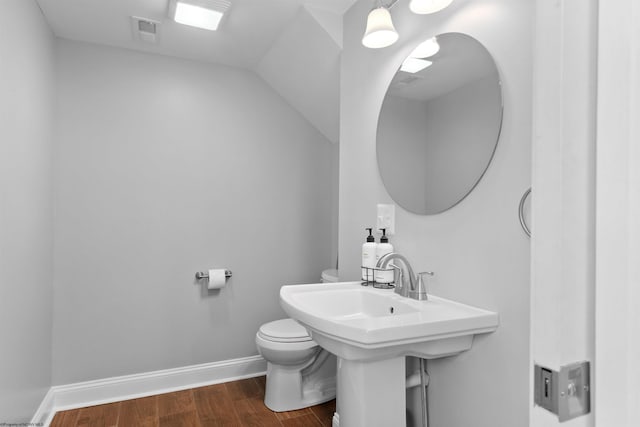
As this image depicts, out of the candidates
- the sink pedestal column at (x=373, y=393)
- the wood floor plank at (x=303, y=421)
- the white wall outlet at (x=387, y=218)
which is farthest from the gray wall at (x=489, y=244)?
the wood floor plank at (x=303, y=421)

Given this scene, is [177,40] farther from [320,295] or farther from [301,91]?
[320,295]

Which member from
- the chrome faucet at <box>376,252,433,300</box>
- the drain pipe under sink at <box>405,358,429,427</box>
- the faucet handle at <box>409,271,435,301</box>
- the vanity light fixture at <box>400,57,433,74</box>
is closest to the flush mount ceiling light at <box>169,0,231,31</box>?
the vanity light fixture at <box>400,57,433,74</box>

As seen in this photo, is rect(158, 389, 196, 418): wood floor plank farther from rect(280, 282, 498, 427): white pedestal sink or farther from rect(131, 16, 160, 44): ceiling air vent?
rect(131, 16, 160, 44): ceiling air vent

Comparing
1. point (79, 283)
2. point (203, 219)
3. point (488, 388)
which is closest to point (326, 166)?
point (203, 219)

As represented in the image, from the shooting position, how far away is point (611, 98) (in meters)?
0.45

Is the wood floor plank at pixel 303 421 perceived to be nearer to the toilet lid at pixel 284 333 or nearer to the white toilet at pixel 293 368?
Answer: the white toilet at pixel 293 368

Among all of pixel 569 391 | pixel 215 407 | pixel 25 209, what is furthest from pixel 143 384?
pixel 569 391

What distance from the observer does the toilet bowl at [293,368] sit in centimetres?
223

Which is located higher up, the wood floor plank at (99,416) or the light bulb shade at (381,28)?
the light bulb shade at (381,28)

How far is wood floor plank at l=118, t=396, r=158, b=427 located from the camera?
2.15 meters

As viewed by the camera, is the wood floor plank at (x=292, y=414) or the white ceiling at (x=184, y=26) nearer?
the white ceiling at (x=184, y=26)

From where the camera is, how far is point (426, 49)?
5.11ft

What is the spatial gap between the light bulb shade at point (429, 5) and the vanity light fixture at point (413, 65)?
0.70 ft

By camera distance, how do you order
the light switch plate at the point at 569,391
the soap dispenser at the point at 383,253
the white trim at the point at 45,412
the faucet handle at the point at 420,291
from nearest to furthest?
the light switch plate at the point at 569,391 → the faucet handle at the point at 420,291 → the soap dispenser at the point at 383,253 → the white trim at the point at 45,412
